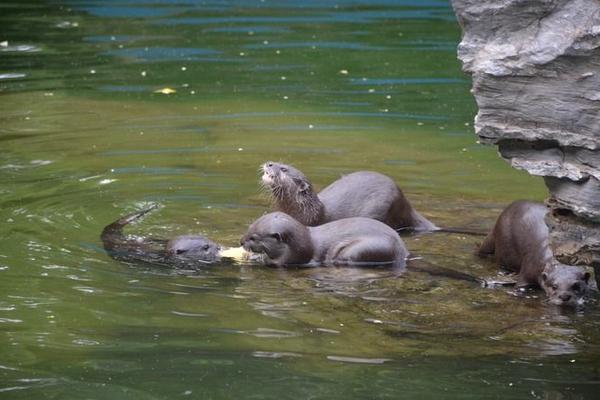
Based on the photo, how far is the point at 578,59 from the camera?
503 centimetres

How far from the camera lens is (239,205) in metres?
8.30

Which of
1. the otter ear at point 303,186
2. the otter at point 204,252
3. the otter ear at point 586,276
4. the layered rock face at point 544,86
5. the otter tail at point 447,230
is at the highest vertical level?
the layered rock face at point 544,86

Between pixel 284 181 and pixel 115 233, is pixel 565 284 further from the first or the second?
pixel 115 233

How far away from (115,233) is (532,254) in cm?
238

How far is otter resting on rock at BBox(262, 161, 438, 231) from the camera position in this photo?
25.5ft

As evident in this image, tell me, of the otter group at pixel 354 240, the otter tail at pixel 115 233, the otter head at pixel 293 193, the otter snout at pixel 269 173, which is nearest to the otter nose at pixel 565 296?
the otter group at pixel 354 240

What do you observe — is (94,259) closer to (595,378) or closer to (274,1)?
(595,378)

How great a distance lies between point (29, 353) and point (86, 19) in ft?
36.3

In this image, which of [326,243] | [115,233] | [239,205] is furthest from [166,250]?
[239,205]

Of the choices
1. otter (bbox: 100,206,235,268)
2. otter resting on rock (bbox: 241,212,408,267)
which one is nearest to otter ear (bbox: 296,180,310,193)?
otter resting on rock (bbox: 241,212,408,267)

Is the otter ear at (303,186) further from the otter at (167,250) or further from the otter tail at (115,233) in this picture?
the otter tail at (115,233)

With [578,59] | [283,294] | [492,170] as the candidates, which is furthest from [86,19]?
[578,59]

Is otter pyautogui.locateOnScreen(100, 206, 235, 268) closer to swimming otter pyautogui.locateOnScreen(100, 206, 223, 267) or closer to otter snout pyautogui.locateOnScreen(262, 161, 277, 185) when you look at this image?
swimming otter pyautogui.locateOnScreen(100, 206, 223, 267)

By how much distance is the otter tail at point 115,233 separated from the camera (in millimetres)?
7176
